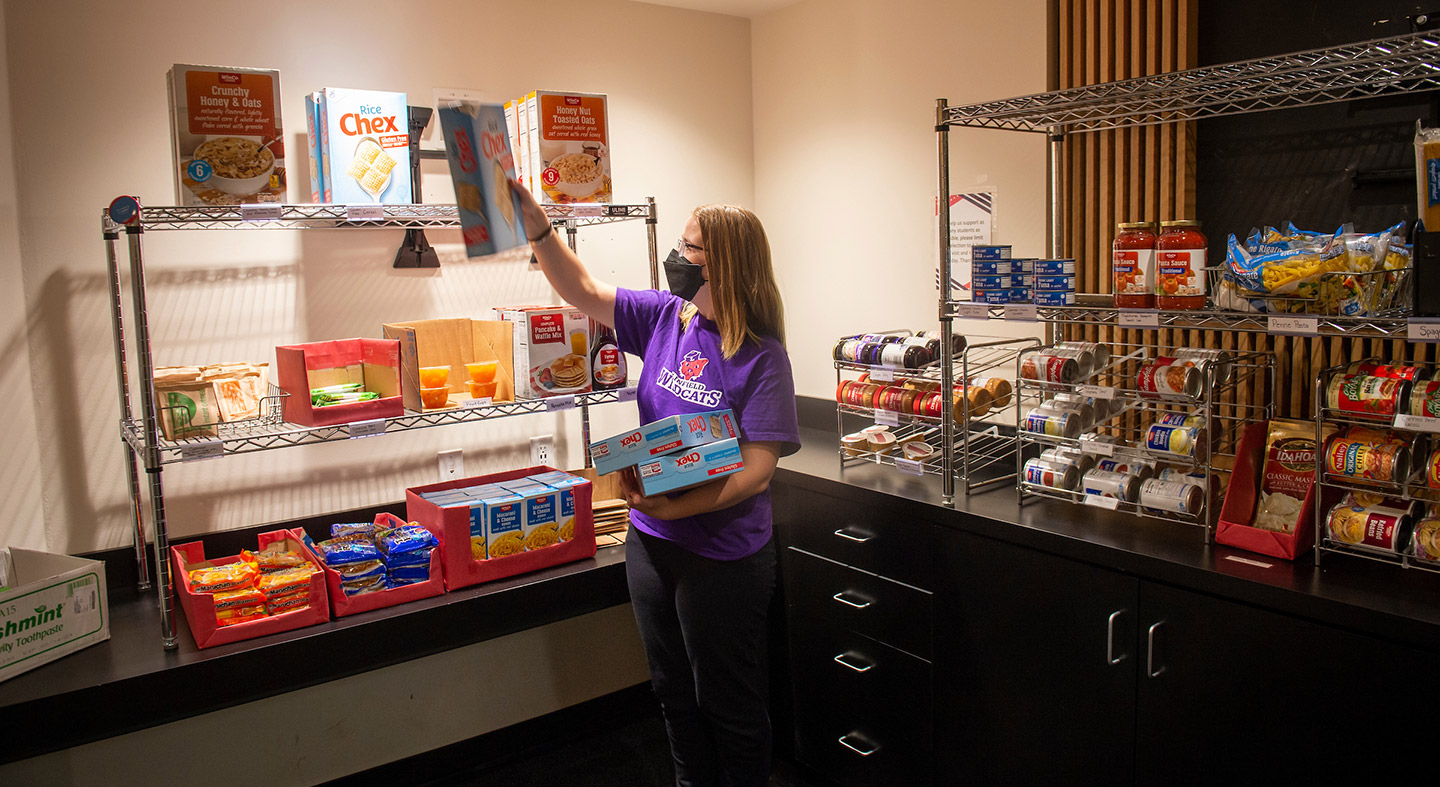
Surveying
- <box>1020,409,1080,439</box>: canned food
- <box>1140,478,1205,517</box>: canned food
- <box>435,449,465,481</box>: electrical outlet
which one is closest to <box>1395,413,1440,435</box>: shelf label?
<box>1140,478,1205,517</box>: canned food

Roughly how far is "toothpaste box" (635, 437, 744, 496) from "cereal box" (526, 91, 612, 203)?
1.12 meters

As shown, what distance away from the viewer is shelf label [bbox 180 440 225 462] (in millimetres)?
2301

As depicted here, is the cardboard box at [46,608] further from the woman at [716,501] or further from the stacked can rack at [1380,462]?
the stacked can rack at [1380,462]

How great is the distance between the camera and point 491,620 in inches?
105

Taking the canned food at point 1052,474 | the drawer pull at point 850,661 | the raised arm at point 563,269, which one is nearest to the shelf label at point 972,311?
the canned food at point 1052,474

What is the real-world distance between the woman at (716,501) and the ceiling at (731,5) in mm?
1690

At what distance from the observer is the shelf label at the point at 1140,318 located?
7.11 ft

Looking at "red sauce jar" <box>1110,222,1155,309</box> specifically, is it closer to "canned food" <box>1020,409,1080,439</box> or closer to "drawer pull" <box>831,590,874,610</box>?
"canned food" <box>1020,409,1080,439</box>

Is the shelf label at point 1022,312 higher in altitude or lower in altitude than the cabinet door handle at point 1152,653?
higher

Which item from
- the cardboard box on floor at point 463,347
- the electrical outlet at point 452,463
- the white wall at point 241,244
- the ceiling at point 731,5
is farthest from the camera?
the ceiling at point 731,5

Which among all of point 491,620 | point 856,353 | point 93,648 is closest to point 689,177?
point 856,353

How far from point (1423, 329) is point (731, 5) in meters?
2.78

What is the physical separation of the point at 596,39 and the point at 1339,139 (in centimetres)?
244

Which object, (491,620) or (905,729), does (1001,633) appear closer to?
(905,729)
